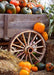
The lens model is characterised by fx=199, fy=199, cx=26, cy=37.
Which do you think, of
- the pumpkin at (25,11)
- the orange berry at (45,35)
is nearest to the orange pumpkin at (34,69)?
the orange berry at (45,35)

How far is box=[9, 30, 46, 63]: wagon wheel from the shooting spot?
4250 mm

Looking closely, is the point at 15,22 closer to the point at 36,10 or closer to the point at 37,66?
the point at 36,10

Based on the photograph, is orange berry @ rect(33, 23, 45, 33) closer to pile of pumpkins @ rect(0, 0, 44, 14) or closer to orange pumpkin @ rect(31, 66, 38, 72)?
pile of pumpkins @ rect(0, 0, 44, 14)

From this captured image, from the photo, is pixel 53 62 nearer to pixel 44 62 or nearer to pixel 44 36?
pixel 44 62

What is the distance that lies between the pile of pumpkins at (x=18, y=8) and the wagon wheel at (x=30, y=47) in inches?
18.8

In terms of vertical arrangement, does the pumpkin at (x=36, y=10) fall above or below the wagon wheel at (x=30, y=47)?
above

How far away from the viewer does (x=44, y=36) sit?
4496mm

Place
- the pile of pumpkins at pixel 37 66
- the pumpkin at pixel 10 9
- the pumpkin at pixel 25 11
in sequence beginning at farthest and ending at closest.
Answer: the pumpkin at pixel 25 11, the pumpkin at pixel 10 9, the pile of pumpkins at pixel 37 66

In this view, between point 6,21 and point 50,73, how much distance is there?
1.39m

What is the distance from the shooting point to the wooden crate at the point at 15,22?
4.02m

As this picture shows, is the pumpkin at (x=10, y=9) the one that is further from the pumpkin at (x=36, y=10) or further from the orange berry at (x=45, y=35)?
the orange berry at (x=45, y=35)

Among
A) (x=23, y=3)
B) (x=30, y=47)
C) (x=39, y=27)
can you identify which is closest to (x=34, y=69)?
(x=30, y=47)

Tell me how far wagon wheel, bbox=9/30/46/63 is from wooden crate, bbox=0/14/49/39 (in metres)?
0.14

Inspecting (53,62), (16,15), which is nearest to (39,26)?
(16,15)
